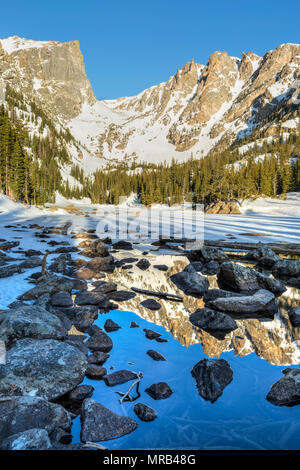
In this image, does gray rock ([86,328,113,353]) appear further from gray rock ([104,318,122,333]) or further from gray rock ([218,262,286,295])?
gray rock ([218,262,286,295])

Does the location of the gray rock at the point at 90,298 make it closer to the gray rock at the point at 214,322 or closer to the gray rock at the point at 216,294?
the gray rock at the point at 214,322

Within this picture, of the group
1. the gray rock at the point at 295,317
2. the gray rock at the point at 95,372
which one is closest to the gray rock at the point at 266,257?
the gray rock at the point at 295,317

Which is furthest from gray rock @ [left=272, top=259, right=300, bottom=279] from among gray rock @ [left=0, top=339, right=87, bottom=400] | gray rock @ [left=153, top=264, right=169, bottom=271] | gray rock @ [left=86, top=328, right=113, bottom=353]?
gray rock @ [left=0, top=339, right=87, bottom=400]

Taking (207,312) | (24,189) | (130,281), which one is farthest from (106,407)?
(24,189)

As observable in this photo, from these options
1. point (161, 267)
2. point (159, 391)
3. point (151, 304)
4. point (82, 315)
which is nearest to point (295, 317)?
point (151, 304)

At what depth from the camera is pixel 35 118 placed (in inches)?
5502

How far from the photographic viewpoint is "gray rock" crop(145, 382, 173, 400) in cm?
405

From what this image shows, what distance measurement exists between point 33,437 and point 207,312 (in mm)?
5287

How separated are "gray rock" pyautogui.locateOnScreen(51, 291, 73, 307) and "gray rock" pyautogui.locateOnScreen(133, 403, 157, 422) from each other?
4.64m

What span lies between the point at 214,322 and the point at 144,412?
11.9 feet

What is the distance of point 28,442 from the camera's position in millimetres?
2641

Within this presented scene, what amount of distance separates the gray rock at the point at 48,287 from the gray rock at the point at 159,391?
5.26m
